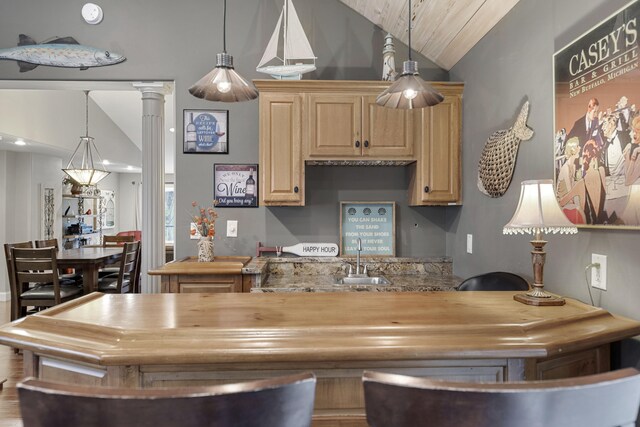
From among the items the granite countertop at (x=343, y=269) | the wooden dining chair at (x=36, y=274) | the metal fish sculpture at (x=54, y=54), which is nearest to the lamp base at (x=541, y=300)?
the granite countertop at (x=343, y=269)

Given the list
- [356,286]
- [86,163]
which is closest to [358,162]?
[356,286]

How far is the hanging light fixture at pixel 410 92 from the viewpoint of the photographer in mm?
1652

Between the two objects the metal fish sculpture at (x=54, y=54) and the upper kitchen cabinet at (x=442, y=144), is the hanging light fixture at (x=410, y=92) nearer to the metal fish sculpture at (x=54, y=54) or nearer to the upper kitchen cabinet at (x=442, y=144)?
the upper kitchen cabinet at (x=442, y=144)

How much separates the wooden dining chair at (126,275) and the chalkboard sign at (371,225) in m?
2.52

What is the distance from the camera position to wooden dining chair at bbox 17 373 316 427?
0.54 meters

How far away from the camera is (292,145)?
2588mm

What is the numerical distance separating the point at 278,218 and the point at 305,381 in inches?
94.1

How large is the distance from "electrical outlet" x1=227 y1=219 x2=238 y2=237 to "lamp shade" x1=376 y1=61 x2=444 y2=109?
159 centimetres

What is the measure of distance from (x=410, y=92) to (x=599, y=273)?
1.10 m

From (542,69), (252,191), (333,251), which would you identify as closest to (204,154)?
(252,191)

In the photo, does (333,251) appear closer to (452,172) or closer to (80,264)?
(452,172)

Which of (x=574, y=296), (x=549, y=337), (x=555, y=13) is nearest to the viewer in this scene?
(x=549, y=337)

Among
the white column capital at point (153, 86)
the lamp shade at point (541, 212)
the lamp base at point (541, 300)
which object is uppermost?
the white column capital at point (153, 86)

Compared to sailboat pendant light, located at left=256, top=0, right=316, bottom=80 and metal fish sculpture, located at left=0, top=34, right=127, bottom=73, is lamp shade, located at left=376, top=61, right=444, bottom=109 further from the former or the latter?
metal fish sculpture, located at left=0, top=34, right=127, bottom=73
